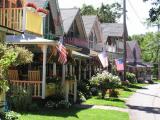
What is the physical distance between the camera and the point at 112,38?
5625cm

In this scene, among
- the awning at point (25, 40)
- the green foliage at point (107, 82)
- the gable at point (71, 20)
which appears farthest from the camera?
the gable at point (71, 20)

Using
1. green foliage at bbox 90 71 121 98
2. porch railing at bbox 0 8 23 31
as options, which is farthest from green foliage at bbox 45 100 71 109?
green foliage at bbox 90 71 121 98

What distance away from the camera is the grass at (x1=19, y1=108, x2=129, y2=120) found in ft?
55.0

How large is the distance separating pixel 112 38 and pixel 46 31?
27564mm

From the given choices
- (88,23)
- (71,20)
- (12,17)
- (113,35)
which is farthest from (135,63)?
(12,17)

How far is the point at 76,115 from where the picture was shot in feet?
58.9

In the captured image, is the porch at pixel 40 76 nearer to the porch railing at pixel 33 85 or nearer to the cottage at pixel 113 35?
the porch railing at pixel 33 85

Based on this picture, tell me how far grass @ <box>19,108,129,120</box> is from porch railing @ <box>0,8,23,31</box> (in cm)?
472

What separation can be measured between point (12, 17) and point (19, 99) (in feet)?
15.7

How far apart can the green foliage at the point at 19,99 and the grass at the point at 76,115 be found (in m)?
0.73

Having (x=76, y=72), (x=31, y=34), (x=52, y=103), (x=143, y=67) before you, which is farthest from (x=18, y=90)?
(x=143, y=67)

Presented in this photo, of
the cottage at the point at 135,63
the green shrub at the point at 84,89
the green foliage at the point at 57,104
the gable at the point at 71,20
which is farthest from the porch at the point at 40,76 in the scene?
the cottage at the point at 135,63

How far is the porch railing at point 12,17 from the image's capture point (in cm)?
2005

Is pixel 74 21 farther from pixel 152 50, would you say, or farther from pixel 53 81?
pixel 152 50
